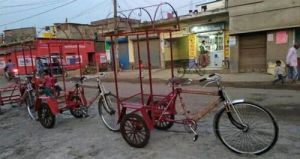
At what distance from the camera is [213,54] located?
68.6 ft

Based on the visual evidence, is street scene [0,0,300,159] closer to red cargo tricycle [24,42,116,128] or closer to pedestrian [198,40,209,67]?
red cargo tricycle [24,42,116,128]

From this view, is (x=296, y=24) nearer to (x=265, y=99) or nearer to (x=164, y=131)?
(x=265, y=99)

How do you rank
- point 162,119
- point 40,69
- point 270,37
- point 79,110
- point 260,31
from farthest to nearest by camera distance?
point 260,31 → point 270,37 → point 40,69 → point 79,110 → point 162,119

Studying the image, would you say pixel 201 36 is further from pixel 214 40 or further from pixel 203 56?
pixel 203 56

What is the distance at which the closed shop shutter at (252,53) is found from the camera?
17220 mm

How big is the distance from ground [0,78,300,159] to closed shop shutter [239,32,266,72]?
9.62 meters

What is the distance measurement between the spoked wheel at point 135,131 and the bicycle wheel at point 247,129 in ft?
3.99

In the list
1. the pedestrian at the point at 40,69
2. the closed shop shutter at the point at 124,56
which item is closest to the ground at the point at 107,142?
the pedestrian at the point at 40,69

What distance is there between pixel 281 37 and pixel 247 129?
12737mm

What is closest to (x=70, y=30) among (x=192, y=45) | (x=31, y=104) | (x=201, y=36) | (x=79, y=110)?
(x=192, y=45)

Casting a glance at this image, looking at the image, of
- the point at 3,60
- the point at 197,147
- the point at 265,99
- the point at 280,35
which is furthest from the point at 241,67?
the point at 3,60

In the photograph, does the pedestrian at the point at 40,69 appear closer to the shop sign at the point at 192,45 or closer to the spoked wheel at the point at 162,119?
the spoked wheel at the point at 162,119

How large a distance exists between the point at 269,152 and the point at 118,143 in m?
2.62

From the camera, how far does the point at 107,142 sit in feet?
19.0
